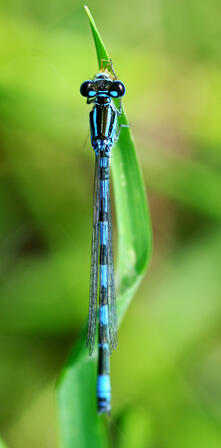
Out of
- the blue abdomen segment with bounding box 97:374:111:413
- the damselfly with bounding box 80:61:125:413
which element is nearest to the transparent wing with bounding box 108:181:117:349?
the damselfly with bounding box 80:61:125:413

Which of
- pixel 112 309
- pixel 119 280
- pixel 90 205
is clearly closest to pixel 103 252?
pixel 119 280

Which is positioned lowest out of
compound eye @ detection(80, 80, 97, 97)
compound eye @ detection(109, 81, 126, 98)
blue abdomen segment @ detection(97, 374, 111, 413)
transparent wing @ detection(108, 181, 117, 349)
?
blue abdomen segment @ detection(97, 374, 111, 413)

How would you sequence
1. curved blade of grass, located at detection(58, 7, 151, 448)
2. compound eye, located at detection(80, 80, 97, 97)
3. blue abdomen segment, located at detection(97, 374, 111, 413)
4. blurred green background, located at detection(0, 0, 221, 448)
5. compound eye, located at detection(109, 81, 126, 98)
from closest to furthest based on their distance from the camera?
curved blade of grass, located at detection(58, 7, 151, 448) < blue abdomen segment, located at detection(97, 374, 111, 413) < compound eye, located at detection(109, 81, 126, 98) < compound eye, located at detection(80, 80, 97, 97) < blurred green background, located at detection(0, 0, 221, 448)

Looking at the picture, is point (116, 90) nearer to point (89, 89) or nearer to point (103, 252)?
point (89, 89)

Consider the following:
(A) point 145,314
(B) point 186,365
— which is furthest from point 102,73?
(B) point 186,365

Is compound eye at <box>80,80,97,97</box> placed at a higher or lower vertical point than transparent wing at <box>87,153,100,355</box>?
higher

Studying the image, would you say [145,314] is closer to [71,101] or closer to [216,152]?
[216,152]

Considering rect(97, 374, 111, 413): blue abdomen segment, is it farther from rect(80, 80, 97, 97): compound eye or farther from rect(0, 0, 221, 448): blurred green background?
rect(80, 80, 97, 97): compound eye
